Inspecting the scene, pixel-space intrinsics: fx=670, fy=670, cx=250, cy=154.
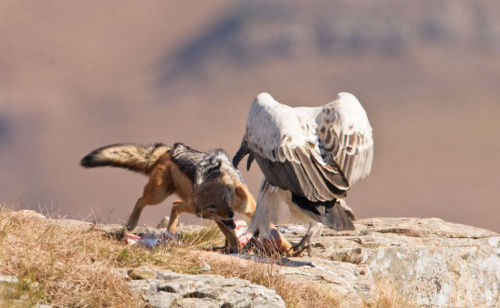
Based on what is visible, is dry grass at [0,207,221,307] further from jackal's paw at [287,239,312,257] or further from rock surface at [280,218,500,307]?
jackal's paw at [287,239,312,257]

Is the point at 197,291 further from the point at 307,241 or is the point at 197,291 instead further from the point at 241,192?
the point at 241,192

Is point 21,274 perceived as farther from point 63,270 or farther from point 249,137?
point 249,137

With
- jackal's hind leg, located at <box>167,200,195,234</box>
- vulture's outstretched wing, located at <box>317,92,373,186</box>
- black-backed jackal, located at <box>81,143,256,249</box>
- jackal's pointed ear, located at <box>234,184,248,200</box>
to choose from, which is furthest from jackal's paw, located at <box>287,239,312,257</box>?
jackal's hind leg, located at <box>167,200,195,234</box>

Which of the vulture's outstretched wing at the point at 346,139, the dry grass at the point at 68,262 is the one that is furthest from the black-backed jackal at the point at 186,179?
the dry grass at the point at 68,262

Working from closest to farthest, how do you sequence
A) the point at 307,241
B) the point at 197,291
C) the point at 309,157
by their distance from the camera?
the point at 197,291 < the point at 309,157 < the point at 307,241

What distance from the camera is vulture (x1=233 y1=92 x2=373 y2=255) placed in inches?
327

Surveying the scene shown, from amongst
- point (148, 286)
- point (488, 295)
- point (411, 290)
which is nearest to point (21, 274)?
point (148, 286)

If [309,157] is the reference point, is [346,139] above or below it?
above

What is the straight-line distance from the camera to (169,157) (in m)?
11.5

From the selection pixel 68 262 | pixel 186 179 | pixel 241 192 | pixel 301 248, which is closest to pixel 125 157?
pixel 186 179

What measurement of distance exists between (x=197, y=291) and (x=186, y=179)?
5094 millimetres

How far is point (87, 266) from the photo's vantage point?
6.01 meters

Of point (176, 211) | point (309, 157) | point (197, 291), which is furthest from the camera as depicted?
point (176, 211)

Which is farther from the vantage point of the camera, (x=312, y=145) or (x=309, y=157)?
(x=312, y=145)
